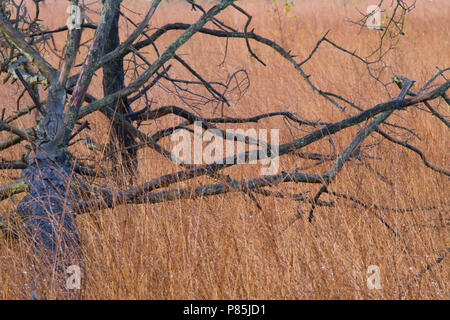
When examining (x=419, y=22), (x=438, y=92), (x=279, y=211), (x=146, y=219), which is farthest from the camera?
(x=419, y=22)

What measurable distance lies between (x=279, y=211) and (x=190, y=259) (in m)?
0.67

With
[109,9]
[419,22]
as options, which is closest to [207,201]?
[109,9]

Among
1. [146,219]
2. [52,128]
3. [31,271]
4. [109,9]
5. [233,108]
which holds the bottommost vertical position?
[31,271]

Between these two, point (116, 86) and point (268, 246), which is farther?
point (116, 86)

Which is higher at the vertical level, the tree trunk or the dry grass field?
the tree trunk

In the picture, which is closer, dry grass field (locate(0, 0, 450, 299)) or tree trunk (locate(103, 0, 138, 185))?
dry grass field (locate(0, 0, 450, 299))

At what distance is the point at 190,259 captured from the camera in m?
1.91

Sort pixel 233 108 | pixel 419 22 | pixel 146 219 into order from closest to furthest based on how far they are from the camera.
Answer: pixel 146 219
pixel 233 108
pixel 419 22

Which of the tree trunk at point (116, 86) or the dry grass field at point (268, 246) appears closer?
the dry grass field at point (268, 246)

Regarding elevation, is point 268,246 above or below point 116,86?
below

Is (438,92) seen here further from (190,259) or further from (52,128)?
(52,128)

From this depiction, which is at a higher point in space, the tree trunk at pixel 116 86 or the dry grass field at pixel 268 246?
the tree trunk at pixel 116 86

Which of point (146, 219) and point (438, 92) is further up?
point (438, 92)

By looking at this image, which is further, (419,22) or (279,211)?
(419,22)
